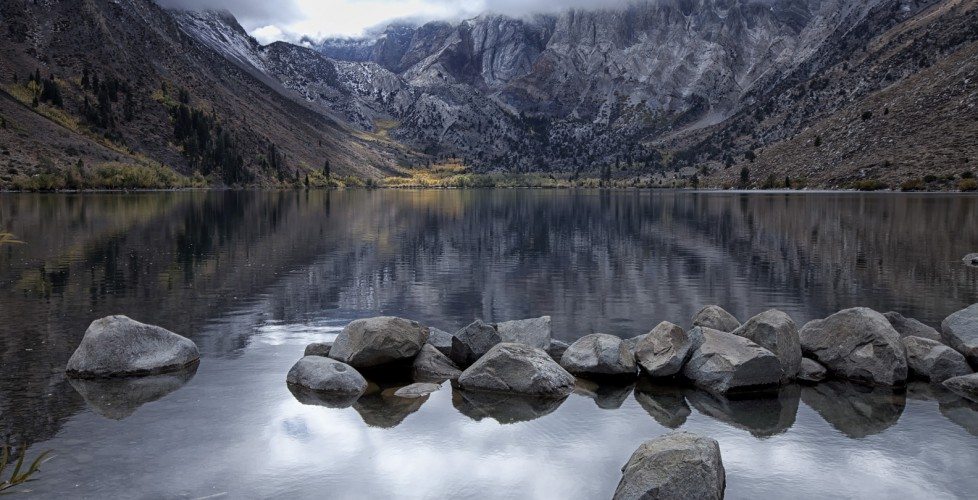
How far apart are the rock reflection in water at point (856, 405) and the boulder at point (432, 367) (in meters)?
11.5

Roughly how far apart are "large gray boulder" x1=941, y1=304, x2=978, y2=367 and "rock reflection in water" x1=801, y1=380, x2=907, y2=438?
3827 mm

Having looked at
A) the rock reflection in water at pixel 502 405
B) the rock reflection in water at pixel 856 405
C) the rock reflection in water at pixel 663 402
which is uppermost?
the rock reflection in water at pixel 856 405

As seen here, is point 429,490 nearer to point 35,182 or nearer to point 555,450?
point 555,450

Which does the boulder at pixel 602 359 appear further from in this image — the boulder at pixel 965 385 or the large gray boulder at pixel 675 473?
the boulder at pixel 965 385

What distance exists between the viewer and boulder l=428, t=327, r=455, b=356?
24.5 meters

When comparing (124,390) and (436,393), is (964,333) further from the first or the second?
(124,390)

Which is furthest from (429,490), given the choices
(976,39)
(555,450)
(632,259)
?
(976,39)

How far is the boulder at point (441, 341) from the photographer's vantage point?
24.5 m

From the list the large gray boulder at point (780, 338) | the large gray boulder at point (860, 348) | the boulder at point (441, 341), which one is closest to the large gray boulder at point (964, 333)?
the large gray boulder at point (860, 348)

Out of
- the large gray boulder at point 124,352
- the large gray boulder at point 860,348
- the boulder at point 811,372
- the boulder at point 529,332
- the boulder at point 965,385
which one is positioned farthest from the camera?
the boulder at point 529,332

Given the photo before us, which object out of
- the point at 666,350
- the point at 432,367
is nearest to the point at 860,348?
the point at 666,350

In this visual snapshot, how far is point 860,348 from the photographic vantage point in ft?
71.6

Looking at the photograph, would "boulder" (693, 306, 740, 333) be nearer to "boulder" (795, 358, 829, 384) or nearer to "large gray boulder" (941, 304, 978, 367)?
"boulder" (795, 358, 829, 384)

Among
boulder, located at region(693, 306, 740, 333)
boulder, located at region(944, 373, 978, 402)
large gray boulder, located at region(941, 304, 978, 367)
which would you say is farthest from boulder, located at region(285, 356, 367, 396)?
large gray boulder, located at region(941, 304, 978, 367)
